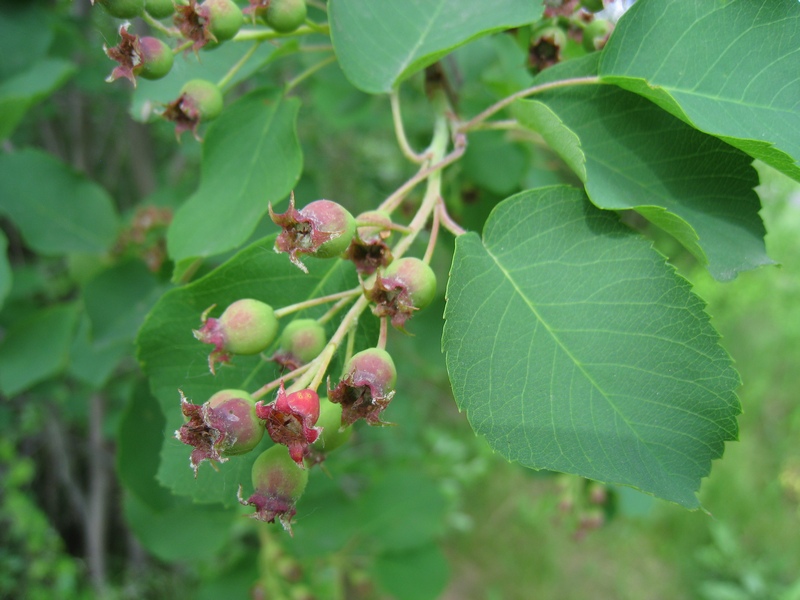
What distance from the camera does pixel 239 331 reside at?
764mm

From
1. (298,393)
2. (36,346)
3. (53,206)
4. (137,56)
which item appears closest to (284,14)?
(137,56)

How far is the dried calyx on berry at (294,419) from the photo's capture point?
0.65m

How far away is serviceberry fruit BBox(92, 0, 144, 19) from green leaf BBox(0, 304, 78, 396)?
4.38 ft

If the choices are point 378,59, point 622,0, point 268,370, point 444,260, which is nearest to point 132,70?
point 378,59

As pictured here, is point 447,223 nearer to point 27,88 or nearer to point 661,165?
point 661,165

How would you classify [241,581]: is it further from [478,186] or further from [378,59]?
[378,59]

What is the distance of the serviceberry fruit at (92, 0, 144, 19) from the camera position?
2.73ft

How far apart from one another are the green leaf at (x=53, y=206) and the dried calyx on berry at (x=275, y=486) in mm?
1423

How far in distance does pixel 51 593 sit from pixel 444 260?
2.98m

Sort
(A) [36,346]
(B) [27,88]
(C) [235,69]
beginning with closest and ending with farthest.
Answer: (C) [235,69] → (B) [27,88] → (A) [36,346]

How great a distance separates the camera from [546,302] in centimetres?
80

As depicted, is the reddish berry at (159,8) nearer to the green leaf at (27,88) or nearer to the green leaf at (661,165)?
the green leaf at (661,165)

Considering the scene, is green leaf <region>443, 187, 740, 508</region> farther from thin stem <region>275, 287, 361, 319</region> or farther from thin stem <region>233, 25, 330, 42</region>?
thin stem <region>233, 25, 330, 42</region>

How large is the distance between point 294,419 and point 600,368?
1.28 ft
